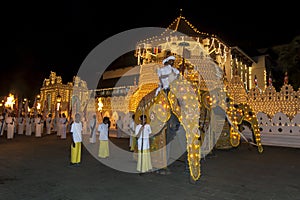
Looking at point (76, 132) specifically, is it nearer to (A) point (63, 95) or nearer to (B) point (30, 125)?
(B) point (30, 125)

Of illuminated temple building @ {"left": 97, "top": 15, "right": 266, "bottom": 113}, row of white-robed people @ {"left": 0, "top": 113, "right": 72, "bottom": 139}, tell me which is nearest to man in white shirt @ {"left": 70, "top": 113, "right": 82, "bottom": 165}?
illuminated temple building @ {"left": 97, "top": 15, "right": 266, "bottom": 113}

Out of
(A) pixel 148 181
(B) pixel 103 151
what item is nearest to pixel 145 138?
(A) pixel 148 181

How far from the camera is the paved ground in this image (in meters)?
4.44

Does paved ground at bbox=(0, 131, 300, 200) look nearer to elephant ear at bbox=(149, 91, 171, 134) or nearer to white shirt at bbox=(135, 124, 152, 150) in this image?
white shirt at bbox=(135, 124, 152, 150)

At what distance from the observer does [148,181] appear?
211 inches

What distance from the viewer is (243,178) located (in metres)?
5.57

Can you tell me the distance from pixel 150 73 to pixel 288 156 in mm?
7924

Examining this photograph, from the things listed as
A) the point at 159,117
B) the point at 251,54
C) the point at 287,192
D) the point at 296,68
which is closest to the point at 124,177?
the point at 159,117

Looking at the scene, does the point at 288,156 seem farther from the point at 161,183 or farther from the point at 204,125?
the point at 161,183

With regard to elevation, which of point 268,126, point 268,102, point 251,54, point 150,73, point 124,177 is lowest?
point 124,177

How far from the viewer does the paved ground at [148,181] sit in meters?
4.44

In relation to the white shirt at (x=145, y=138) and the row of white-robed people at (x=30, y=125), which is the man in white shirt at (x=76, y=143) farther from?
the row of white-robed people at (x=30, y=125)

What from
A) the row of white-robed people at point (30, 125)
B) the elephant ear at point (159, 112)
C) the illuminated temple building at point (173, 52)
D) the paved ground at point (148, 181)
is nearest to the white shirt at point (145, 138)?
the elephant ear at point (159, 112)

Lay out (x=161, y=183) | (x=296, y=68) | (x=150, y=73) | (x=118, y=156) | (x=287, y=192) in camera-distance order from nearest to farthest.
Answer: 1. (x=287, y=192)
2. (x=161, y=183)
3. (x=118, y=156)
4. (x=150, y=73)
5. (x=296, y=68)
